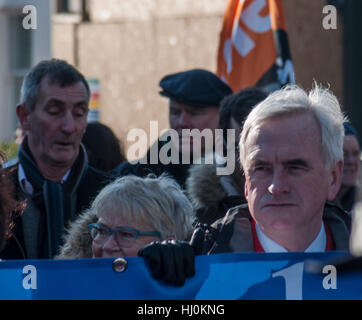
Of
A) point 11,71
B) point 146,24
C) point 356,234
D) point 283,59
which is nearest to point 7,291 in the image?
point 356,234

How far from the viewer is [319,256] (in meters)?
2.77

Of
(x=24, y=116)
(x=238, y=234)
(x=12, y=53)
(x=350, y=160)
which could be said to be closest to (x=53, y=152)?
(x=24, y=116)

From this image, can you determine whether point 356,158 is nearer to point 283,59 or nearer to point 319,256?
point 283,59

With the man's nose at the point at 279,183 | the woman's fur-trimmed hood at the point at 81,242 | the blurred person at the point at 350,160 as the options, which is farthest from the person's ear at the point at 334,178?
the blurred person at the point at 350,160

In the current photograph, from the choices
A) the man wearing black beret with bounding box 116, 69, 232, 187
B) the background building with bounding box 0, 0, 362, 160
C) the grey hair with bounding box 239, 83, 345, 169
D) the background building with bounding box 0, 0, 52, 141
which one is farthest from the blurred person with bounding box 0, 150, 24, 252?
the background building with bounding box 0, 0, 52, 141

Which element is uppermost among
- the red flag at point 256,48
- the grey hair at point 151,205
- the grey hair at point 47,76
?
the red flag at point 256,48

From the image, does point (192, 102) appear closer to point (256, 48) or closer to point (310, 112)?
point (256, 48)

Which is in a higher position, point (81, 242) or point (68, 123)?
point (68, 123)

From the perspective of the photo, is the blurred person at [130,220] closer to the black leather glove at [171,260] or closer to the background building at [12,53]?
the black leather glove at [171,260]

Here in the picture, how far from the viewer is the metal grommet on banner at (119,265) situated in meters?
2.74

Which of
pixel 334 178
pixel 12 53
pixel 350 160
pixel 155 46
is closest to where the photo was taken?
pixel 334 178

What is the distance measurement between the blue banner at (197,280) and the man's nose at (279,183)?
0.27m

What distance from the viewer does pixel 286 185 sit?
2.98m

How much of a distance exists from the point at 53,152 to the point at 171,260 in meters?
1.72
